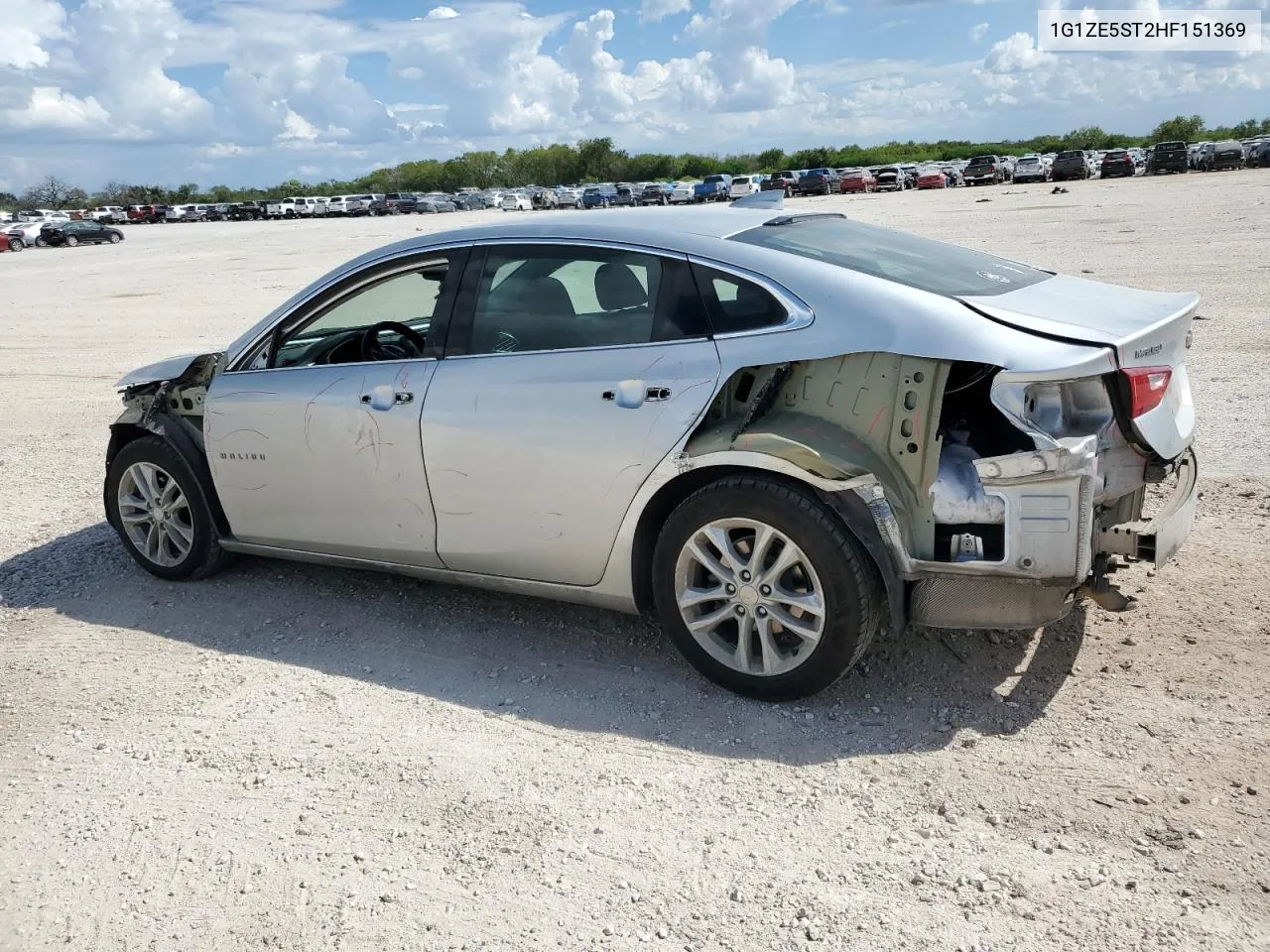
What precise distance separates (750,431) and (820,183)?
208 feet

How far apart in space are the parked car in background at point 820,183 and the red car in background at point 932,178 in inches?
185

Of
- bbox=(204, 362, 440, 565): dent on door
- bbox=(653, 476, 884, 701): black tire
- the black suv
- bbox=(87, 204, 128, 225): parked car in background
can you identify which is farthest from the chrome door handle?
bbox=(87, 204, 128, 225): parked car in background

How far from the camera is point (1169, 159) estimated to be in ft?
173

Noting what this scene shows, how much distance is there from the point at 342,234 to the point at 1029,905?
45.1 metres

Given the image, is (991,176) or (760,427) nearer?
(760,427)

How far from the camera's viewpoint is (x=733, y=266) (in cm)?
406

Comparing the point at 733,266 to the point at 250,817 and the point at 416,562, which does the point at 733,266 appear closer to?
the point at 416,562

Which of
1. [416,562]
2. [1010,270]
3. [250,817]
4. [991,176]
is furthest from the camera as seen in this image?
[991,176]

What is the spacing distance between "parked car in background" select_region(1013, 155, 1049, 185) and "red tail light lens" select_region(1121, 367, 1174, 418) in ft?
189

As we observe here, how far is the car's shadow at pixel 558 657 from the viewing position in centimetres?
389

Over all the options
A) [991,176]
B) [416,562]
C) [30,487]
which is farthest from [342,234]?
[416,562]

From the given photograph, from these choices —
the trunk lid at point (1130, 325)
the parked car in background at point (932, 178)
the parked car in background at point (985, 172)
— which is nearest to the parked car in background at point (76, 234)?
the parked car in background at point (932, 178)

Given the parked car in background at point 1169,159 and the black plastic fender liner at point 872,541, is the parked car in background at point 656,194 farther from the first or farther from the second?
the black plastic fender liner at point 872,541

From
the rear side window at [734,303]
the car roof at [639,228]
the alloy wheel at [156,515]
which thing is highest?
the car roof at [639,228]
